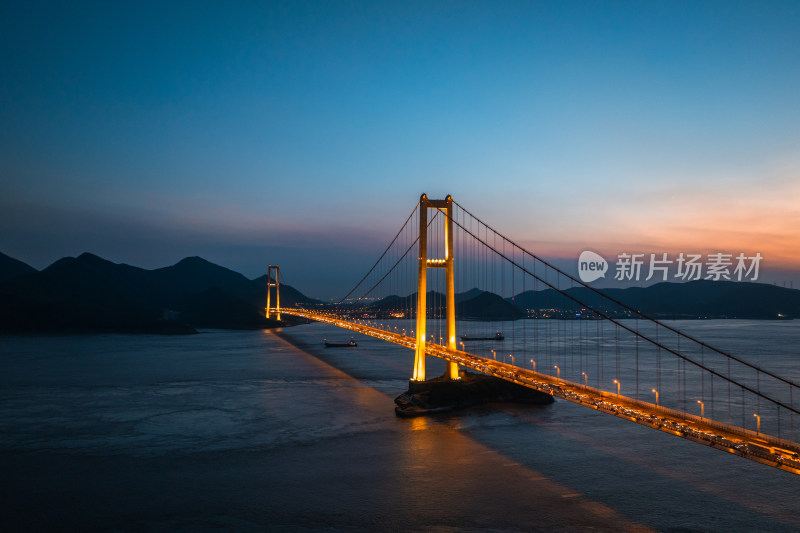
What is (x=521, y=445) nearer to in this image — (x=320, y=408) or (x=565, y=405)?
(x=565, y=405)

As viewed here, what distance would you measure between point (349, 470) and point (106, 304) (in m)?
101

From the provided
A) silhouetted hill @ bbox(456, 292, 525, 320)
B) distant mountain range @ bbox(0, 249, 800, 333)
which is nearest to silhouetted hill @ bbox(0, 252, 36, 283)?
distant mountain range @ bbox(0, 249, 800, 333)

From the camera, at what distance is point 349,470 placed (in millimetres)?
14781

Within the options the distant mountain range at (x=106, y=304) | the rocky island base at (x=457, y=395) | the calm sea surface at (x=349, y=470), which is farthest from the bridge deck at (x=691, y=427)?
the distant mountain range at (x=106, y=304)

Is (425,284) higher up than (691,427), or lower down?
higher up

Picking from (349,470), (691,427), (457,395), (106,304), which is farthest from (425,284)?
(106,304)

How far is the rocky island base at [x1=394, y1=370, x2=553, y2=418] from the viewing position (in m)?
22.1

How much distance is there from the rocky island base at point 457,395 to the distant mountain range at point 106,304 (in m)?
67.7

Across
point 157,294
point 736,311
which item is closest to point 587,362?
point 157,294

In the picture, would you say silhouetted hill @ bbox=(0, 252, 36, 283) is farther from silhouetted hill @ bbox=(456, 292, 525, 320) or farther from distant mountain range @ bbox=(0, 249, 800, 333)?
silhouetted hill @ bbox=(456, 292, 525, 320)

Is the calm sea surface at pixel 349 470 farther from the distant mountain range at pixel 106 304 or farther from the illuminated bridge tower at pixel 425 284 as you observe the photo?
the distant mountain range at pixel 106 304

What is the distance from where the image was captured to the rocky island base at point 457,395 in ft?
72.4

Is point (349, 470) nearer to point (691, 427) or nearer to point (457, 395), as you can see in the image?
point (691, 427)

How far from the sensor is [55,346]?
2263 inches
